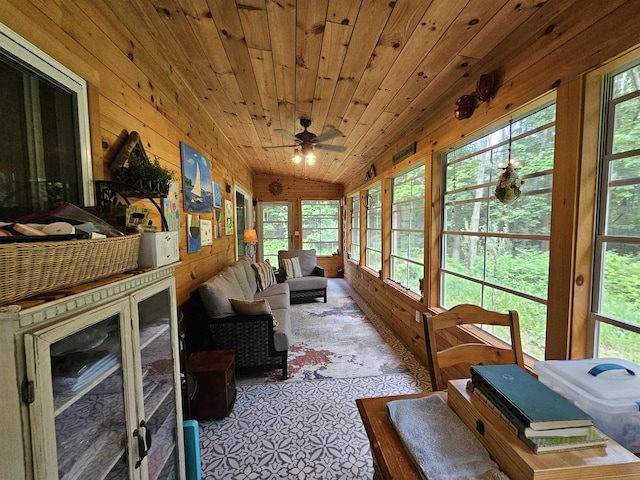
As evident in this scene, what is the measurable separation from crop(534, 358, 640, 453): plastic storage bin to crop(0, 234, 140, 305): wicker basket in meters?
1.39

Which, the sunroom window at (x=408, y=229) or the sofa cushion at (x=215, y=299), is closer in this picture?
the sofa cushion at (x=215, y=299)

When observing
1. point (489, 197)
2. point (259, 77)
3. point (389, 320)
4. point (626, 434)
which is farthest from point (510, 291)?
point (259, 77)

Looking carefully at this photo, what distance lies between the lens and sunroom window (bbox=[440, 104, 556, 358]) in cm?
158

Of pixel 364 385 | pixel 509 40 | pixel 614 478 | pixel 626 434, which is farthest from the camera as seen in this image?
pixel 364 385

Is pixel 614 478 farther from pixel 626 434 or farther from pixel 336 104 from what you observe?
pixel 336 104

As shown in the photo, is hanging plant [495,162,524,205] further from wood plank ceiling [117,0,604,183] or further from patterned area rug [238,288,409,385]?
patterned area rug [238,288,409,385]

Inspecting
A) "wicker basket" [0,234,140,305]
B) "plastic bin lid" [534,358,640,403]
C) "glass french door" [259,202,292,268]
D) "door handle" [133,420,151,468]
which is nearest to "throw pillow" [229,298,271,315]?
"door handle" [133,420,151,468]

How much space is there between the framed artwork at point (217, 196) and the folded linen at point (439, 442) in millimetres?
2974

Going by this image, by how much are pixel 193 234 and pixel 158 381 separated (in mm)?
1612

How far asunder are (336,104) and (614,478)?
8.89 feet

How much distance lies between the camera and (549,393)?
759 mm

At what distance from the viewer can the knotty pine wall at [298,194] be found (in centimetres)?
Result: 684

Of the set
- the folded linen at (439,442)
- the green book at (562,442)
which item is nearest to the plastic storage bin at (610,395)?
the green book at (562,442)

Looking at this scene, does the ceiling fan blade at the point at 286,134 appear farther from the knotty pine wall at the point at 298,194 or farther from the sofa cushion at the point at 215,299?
the knotty pine wall at the point at 298,194
